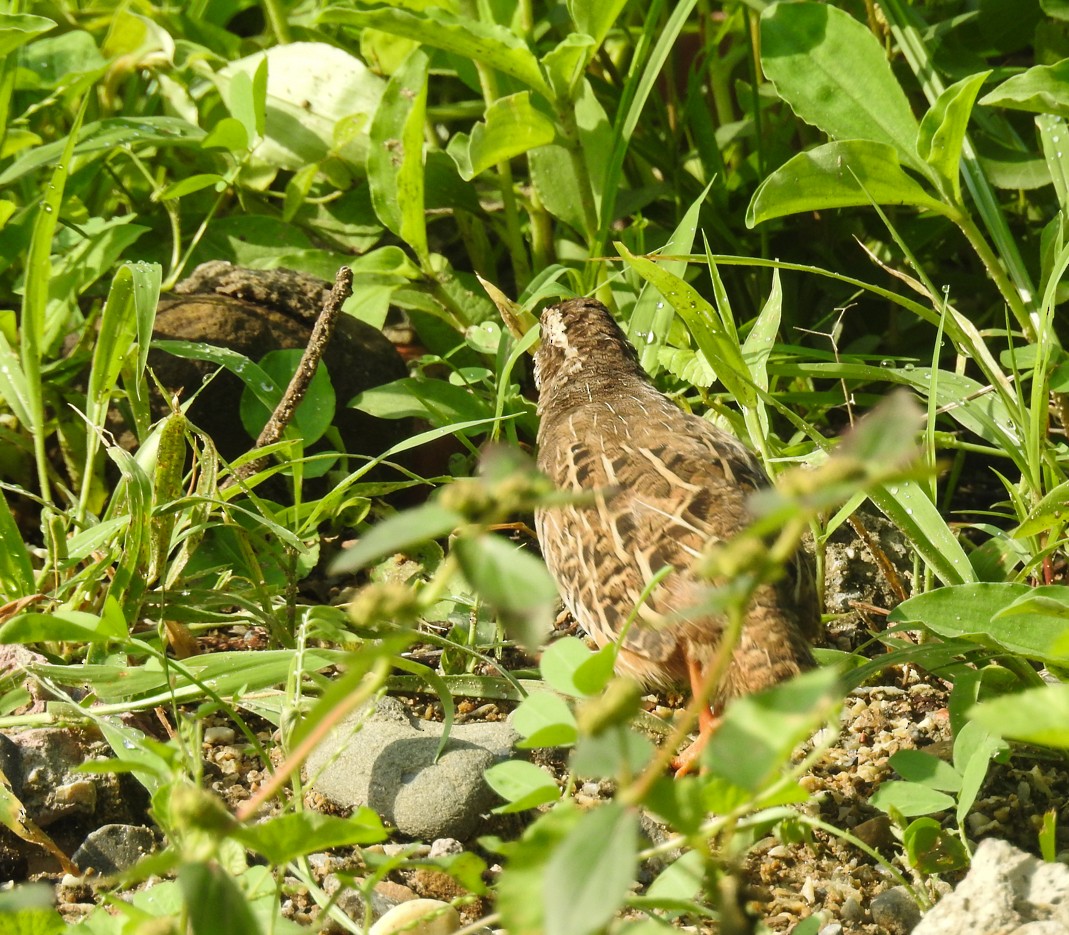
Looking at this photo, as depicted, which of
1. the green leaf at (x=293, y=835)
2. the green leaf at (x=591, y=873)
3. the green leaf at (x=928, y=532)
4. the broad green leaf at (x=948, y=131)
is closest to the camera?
the green leaf at (x=591, y=873)

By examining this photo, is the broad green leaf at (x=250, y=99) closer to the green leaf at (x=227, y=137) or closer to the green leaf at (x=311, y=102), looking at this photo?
the green leaf at (x=227, y=137)

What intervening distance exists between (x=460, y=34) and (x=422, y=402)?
3.60ft

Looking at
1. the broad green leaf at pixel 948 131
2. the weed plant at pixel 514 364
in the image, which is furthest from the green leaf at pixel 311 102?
the broad green leaf at pixel 948 131

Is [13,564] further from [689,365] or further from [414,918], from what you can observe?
[689,365]

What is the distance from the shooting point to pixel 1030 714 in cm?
158

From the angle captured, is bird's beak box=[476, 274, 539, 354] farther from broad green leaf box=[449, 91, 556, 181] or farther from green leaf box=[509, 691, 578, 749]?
green leaf box=[509, 691, 578, 749]

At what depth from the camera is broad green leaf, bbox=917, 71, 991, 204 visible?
343cm

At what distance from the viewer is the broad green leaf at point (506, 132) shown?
160 inches

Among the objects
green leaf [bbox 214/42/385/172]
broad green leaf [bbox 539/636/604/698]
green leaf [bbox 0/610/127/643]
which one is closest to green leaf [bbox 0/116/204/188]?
green leaf [bbox 214/42/385/172]

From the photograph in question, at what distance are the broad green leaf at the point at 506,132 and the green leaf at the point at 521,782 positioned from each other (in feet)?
7.86

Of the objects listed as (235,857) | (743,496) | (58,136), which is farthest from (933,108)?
(58,136)

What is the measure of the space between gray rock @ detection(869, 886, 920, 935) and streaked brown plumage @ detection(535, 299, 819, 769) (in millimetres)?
513

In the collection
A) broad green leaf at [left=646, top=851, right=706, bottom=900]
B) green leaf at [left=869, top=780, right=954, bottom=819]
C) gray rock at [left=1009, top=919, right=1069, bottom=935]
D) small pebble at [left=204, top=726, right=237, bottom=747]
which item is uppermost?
broad green leaf at [left=646, top=851, right=706, bottom=900]

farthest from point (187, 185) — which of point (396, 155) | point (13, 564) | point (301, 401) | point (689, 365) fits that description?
point (689, 365)
